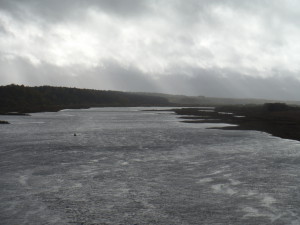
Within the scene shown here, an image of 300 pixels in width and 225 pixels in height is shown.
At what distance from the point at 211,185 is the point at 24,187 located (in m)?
10.4

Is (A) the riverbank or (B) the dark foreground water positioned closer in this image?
(B) the dark foreground water

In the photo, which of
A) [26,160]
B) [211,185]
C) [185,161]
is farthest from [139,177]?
[26,160]

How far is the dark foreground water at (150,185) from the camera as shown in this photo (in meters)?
15.7

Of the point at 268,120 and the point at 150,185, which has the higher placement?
the point at 268,120

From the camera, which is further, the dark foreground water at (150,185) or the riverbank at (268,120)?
the riverbank at (268,120)

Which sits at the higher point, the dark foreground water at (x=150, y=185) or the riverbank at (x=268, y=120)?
the riverbank at (x=268, y=120)

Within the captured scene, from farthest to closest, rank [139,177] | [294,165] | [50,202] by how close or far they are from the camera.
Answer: [294,165] < [139,177] < [50,202]

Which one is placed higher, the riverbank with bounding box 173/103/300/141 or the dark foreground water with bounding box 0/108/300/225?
the riverbank with bounding box 173/103/300/141

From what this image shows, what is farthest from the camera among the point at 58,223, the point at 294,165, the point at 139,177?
the point at 294,165

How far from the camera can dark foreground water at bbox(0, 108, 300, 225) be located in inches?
617

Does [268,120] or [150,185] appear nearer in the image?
[150,185]

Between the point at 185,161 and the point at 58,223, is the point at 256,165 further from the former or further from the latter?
the point at 58,223

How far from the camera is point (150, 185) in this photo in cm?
2045

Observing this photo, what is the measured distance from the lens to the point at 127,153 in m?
32.0
